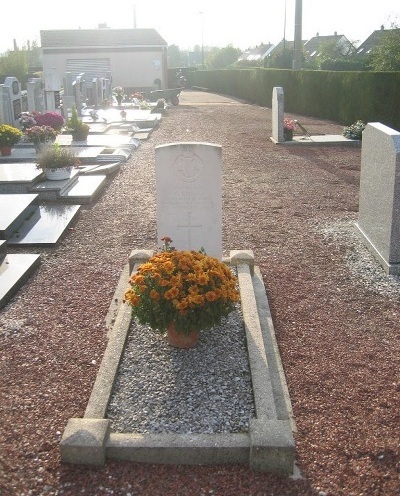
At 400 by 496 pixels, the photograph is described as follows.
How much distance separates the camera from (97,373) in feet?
14.8

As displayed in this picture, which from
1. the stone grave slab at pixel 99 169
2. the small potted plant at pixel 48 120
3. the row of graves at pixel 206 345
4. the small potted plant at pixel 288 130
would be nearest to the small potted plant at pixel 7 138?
the stone grave slab at pixel 99 169

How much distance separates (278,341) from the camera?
5.20 metres

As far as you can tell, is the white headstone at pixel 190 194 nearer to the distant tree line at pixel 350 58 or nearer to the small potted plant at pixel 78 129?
the small potted plant at pixel 78 129

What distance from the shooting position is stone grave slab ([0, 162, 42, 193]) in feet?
32.1

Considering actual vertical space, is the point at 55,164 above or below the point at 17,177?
above

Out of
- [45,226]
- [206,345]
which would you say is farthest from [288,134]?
[206,345]

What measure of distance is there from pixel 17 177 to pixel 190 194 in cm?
510

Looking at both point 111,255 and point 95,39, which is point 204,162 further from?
point 95,39

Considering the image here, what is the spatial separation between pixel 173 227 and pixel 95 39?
41791mm

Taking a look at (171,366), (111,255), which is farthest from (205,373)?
(111,255)

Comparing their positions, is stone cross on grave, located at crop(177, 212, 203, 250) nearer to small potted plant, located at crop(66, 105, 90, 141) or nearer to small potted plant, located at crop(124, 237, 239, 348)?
small potted plant, located at crop(124, 237, 239, 348)

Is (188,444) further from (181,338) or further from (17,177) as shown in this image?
(17,177)

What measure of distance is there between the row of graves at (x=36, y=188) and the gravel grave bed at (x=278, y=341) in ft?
0.64

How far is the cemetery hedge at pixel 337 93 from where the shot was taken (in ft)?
64.2
